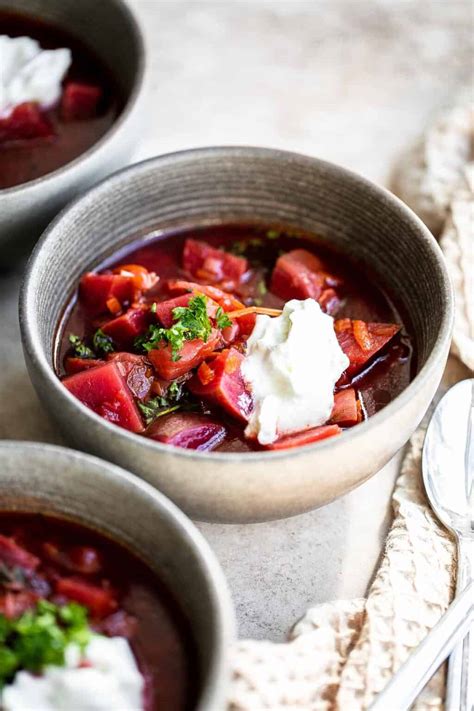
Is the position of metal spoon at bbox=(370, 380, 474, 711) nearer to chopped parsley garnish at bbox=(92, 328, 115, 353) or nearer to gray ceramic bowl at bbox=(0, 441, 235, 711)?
gray ceramic bowl at bbox=(0, 441, 235, 711)

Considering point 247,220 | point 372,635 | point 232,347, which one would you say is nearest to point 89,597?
point 372,635

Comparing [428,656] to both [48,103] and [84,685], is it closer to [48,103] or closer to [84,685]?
[84,685]

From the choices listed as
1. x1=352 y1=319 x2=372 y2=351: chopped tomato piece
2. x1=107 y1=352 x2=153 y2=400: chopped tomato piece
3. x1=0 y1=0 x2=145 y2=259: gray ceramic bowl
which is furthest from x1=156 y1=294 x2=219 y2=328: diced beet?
x1=0 y1=0 x2=145 y2=259: gray ceramic bowl

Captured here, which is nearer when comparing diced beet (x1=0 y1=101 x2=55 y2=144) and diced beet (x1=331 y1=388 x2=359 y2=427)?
diced beet (x1=331 y1=388 x2=359 y2=427)

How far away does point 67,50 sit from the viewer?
3197mm

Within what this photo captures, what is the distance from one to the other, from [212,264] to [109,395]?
575 mm

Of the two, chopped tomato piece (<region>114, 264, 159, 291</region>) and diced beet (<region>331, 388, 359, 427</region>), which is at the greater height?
diced beet (<region>331, 388, 359, 427</region>)

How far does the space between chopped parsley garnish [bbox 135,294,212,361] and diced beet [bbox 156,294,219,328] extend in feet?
0.08

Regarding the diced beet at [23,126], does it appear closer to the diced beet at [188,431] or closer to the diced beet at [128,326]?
the diced beet at [128,326]

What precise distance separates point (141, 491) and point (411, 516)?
31.0 inches

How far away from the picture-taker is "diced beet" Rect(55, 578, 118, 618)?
1909mm

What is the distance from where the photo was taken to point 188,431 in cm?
227

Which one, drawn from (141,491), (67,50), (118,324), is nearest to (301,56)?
Answer: (67,50)

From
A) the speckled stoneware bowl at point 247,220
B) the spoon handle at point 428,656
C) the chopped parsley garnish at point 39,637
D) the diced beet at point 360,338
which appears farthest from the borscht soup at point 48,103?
the spoon handle at point 428,656
